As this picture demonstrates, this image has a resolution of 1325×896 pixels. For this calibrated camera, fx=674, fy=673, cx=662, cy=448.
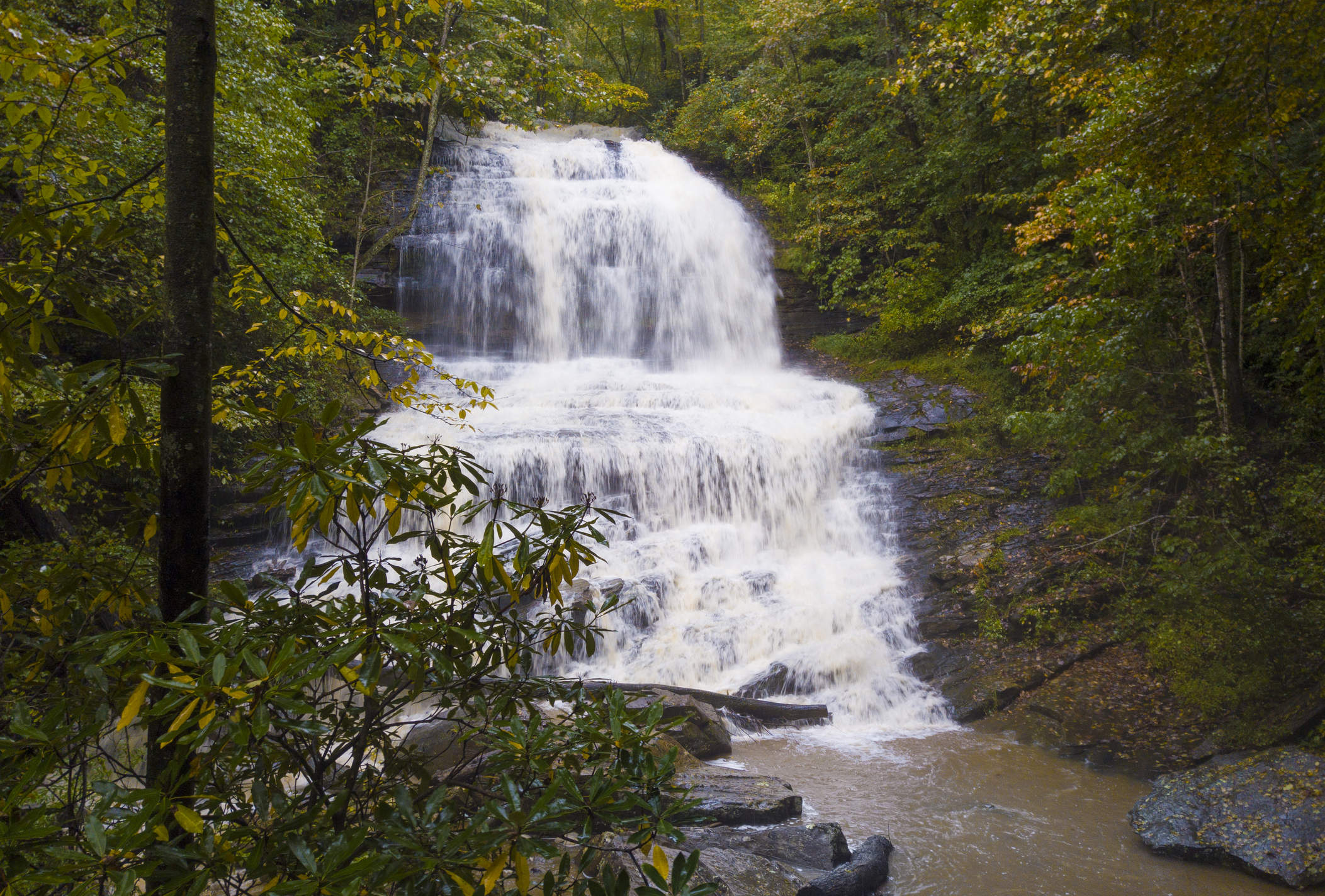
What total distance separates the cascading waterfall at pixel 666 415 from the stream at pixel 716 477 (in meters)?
0.04

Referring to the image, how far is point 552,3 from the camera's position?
2591 centimetres

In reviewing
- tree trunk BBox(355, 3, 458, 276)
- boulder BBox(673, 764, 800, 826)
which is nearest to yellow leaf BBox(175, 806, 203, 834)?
boulder BBox(673, 764, 800, 826)

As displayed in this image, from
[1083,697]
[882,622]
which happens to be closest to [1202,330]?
[1083,697]

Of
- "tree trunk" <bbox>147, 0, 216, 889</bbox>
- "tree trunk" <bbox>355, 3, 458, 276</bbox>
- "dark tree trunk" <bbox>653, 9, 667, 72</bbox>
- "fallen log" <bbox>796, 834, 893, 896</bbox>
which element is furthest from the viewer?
"dark tree trunk" <bbox>653, 9, 667, 72</bbox>

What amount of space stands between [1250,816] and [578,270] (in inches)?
528

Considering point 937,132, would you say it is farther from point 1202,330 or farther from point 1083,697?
point 1083,697

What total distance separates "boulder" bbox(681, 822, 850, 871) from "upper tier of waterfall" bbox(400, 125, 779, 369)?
35.3 feet

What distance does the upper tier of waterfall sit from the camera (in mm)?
14211

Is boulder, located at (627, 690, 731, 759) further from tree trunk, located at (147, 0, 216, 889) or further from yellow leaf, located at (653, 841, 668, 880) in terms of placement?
tree trunk, located at (147, 0, 216, 889)

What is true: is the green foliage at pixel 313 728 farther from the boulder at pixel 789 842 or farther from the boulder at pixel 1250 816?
the boulder at pixel 1250 816

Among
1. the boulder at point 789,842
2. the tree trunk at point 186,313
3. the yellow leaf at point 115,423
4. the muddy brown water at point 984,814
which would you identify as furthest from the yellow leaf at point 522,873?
the muddy brown water at point 984,814

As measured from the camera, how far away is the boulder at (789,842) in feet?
14.5

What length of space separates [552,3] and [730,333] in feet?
62.4

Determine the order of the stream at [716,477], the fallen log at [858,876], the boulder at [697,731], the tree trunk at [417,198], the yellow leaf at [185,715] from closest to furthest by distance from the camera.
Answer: the yellow leaf at [185,715] → the fallen log at [858,876] → the stream at [716,477] → the boulder at [697,731] → the tree trunk at [417,198]
